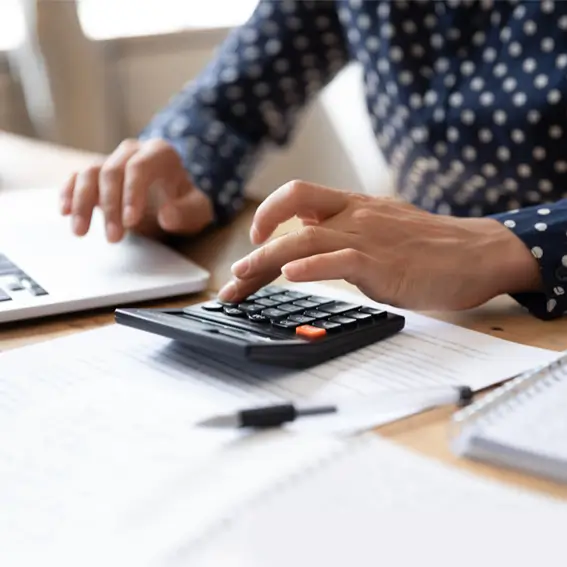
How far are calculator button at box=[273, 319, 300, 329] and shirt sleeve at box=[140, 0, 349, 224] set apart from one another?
43cm

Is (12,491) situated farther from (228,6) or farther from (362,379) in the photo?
(228,6)

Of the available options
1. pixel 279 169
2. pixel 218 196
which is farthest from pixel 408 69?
pixel 279 169

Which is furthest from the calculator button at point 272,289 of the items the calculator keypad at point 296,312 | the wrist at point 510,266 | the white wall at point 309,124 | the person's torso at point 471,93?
the white wall at point 309,124

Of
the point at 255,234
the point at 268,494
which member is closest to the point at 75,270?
the point at 255,234

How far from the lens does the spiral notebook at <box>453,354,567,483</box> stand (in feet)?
1.21

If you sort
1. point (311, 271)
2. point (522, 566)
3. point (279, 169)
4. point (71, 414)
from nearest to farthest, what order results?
point (522, 566), point (71, 414), point (311, 271), point (279, 169)

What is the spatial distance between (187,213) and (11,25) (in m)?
1.60

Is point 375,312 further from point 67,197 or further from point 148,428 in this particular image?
point 67,197

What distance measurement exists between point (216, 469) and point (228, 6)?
226cm

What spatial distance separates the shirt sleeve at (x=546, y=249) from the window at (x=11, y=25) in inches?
72.9

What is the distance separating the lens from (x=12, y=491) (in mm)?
365

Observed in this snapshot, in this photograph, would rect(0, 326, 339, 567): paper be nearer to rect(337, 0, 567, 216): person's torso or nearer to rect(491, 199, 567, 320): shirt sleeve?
rect(491, 199, 567, 320): shirt sleeve

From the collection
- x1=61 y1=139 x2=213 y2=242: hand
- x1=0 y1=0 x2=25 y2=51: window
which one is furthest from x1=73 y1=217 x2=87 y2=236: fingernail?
x1=0 y1=0 x2=25 y2=51: window

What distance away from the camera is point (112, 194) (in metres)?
0.80
